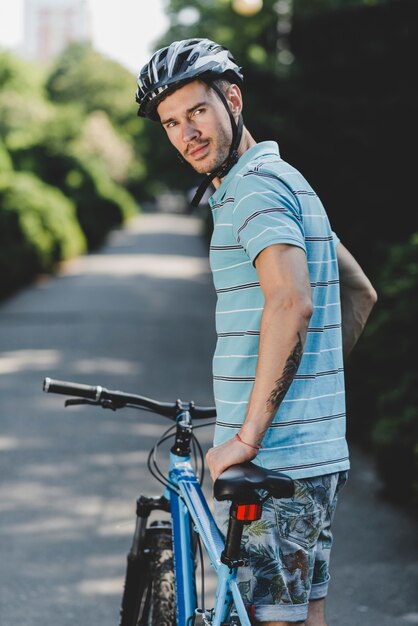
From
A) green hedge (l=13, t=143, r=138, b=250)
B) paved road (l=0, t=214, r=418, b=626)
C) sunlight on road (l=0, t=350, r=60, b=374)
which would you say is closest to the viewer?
paved road (l=0, t=214, r=418, b=626)

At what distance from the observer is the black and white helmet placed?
2400mm

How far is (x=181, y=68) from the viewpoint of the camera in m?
2.41

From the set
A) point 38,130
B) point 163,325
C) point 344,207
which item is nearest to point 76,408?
point 344,207

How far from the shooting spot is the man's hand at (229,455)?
214 cm

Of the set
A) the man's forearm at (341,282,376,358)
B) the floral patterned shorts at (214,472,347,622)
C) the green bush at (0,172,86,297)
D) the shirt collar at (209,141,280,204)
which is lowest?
the floral patterned shorts at (214,472,347,622)

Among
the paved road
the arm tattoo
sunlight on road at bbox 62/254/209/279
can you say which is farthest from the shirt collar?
sunlight on road at bbox 62/254/209/279

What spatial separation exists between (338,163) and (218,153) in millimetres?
6352

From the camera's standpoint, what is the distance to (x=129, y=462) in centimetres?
672

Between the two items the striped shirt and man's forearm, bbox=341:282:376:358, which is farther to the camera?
man's forearm, bbox=341:282:376:358

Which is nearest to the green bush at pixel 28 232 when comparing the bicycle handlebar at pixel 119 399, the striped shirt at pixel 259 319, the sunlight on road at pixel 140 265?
Result: the sunlight on road at pixel 140 265

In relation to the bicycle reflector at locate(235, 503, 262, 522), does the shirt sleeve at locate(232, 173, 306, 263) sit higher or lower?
higher

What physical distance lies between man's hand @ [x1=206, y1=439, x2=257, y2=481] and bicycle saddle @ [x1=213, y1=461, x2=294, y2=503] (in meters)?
0.01

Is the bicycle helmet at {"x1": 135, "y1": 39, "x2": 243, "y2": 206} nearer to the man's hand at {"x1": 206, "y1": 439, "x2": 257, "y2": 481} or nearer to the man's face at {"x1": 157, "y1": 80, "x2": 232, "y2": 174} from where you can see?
the man's face at {"x1": 157, "y1": 80, "x2": 232, "y2": 174}

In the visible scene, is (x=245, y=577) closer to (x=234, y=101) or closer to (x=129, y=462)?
(x=234, y=101)
